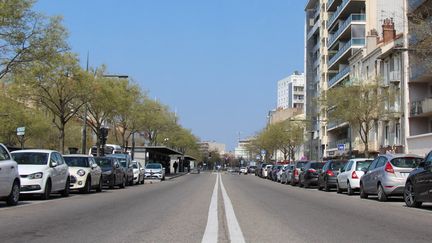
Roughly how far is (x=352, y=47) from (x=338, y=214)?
52659 mm

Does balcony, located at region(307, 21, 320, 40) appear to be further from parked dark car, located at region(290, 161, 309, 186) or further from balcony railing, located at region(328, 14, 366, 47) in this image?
parked dark car, located at region(290, 161, 309, 186)

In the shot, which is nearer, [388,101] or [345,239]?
[345,239]

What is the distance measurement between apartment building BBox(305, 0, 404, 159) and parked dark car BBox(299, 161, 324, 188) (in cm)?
1177

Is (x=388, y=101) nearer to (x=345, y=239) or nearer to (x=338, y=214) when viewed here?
(x=338, y=214)

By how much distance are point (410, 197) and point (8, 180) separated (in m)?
11.6

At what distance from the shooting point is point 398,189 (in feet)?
63.9

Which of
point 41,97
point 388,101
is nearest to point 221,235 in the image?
point 41,97

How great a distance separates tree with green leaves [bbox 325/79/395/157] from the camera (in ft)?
136

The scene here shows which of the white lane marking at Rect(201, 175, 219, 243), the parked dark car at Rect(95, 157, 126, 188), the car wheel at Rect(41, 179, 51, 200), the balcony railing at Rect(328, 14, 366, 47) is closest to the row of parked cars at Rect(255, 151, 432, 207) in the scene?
the white lane marking at Rect(201, 175, 219, 243)

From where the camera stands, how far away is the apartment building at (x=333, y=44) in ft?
210

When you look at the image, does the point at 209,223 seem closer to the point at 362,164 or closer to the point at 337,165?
the point at 362,164

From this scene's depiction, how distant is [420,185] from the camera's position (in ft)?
52.9

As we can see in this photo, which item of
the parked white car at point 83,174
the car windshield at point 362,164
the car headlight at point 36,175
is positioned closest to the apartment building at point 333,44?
the car windshield at point 362,164

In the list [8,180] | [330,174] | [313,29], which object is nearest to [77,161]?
[8,180]
